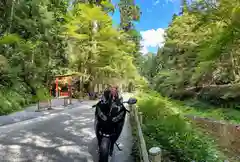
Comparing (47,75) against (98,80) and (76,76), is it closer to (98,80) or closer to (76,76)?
(76,76)

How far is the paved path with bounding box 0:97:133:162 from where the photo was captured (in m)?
5.48

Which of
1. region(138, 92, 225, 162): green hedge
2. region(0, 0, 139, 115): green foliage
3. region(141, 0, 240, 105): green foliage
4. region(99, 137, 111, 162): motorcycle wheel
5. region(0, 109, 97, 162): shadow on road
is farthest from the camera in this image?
region(0, 0, 139, 115): green foliage

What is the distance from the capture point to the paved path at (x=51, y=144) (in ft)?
18.0

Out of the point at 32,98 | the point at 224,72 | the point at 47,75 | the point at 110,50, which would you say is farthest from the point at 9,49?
the point at 224,72

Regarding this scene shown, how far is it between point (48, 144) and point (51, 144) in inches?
2.8

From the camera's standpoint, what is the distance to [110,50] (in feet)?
82.9

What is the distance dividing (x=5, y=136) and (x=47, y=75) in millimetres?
15923

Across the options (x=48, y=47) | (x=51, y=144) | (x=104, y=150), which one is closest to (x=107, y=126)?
(x=104, y=150)

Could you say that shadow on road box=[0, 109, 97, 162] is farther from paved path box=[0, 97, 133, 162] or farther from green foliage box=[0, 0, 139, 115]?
green foliage box=[0, 0, 139, 115]

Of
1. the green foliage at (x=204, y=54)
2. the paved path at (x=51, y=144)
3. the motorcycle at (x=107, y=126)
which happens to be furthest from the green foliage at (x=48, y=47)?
the motorcycle at (x=107, y=126)

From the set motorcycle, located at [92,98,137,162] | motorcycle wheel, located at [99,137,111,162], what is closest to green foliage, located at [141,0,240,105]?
motorcycle, located at [92,98,137,162]

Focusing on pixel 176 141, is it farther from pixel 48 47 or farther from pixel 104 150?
pixel 48 47

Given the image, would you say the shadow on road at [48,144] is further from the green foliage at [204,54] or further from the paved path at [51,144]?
the green foliage at [204,54]

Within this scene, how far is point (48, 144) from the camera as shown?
21.1 ft
